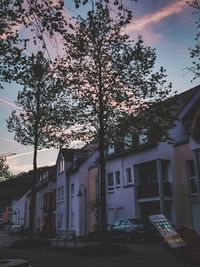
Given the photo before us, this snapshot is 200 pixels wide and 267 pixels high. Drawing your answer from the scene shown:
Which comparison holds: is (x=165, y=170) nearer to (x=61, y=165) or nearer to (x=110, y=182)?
(x=110, y=182)

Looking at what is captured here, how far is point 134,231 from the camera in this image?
31.2 m

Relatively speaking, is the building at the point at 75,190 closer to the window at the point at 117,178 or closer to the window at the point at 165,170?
the window at the point at 117,178

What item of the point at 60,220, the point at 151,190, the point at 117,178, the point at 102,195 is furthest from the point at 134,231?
the point at 60,220

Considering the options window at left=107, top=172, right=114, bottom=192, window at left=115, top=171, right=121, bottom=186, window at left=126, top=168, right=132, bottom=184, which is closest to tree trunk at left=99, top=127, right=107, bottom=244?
window at left=126, top=168, right=132, bottom=184

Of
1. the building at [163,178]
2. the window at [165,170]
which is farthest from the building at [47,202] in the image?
the window at [165,170]

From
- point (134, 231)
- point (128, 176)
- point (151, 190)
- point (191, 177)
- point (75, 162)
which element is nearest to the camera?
point (134, 231)

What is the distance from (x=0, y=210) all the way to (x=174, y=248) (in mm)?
120350

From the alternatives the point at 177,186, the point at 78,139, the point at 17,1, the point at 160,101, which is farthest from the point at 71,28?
the point at 177,186

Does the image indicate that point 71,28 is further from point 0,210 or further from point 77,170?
point 0,210

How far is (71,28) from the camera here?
326 inches

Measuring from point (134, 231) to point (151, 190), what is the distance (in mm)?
5330

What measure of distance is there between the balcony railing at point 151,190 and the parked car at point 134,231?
3.38 meters

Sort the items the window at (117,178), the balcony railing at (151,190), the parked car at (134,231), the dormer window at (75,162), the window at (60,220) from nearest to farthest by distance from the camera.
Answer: the parked car at (134,231), the balcony railing at (151,190), the window at (117,178), the dormer window at (75,162), the window at (60,220)

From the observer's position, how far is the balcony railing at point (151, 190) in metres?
34.2
